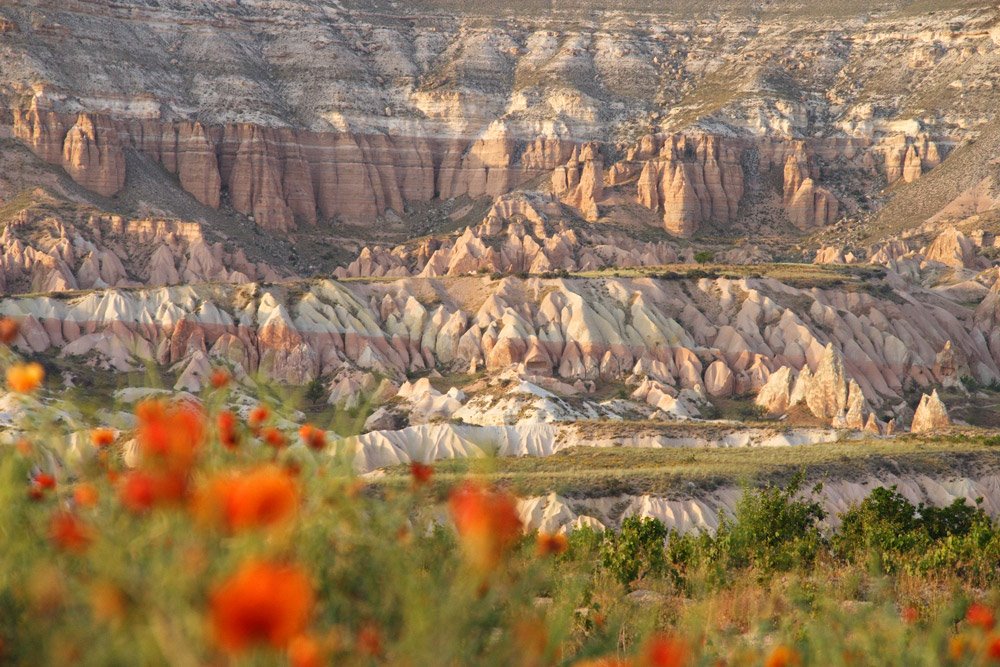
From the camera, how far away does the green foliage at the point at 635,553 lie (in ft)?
66.4

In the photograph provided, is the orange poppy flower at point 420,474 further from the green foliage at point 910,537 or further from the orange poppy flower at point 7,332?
the green foliage at point 910,537

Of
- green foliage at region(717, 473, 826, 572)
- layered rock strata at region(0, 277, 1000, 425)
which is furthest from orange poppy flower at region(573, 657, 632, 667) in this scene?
layered rock strata at region(0, 277, 1000, 425)

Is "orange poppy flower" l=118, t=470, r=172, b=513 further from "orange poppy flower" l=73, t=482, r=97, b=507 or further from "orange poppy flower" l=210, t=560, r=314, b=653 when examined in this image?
"orange poppy flower" l=73, t=482, r=97, b=507

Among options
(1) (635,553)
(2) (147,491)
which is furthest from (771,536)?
(2) (147,491)

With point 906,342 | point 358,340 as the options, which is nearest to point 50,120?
point 358,340

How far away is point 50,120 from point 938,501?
105377mm

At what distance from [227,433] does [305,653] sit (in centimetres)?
230

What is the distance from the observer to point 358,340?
84.8m

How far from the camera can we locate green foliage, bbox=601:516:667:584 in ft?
66.4

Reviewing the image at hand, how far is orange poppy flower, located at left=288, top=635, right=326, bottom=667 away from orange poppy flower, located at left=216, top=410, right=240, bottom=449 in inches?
74.7

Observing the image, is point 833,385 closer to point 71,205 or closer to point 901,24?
point 71,205

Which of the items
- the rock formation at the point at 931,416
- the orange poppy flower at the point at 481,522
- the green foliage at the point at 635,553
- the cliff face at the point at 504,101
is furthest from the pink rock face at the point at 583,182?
the orange poppy flower at the point at 481,522

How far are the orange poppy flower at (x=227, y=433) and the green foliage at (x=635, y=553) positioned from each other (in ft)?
41.6

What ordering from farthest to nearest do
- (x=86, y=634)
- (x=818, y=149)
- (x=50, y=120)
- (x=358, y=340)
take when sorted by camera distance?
1. (x=818, y=149)
2. (x=50, y=120)
3. (x=358, y=340)
4. (x=86, y=634)
